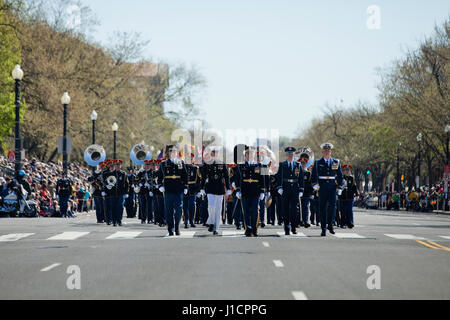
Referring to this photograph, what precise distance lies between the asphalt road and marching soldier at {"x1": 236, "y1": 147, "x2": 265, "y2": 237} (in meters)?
0.63

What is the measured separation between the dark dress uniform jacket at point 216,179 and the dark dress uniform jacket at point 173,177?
43.5 inches

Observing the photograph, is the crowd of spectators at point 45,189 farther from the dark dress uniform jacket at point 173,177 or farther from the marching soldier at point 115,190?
the dark dress uniform jacket at point 173,177

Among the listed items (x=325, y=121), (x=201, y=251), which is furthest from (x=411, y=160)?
(x=201, y=251)

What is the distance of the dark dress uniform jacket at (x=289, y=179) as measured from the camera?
22.9 metres

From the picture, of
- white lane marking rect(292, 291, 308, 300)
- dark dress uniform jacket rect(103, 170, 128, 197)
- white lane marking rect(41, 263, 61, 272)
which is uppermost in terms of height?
dark dress uniform jacket rect(103, 170, 128, 197)

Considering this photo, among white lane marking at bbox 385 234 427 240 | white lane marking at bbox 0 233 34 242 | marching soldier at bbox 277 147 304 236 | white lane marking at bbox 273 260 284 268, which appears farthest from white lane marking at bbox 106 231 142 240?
white lane marking at bbox 273 260 284 268

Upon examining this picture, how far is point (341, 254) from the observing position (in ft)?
55.5

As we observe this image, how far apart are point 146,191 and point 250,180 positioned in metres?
9.58

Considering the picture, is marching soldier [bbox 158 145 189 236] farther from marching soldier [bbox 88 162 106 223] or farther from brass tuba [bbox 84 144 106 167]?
brass tuba [bbox 84 144 106 167]

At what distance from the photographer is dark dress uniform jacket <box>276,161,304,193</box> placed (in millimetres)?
22906

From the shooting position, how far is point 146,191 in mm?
31469

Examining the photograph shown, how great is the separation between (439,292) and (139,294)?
3.80 meters

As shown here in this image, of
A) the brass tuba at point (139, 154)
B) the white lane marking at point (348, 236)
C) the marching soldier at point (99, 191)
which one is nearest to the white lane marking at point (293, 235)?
the white lane marking at point (348, 236)

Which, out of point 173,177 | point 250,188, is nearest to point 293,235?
point 250,188
